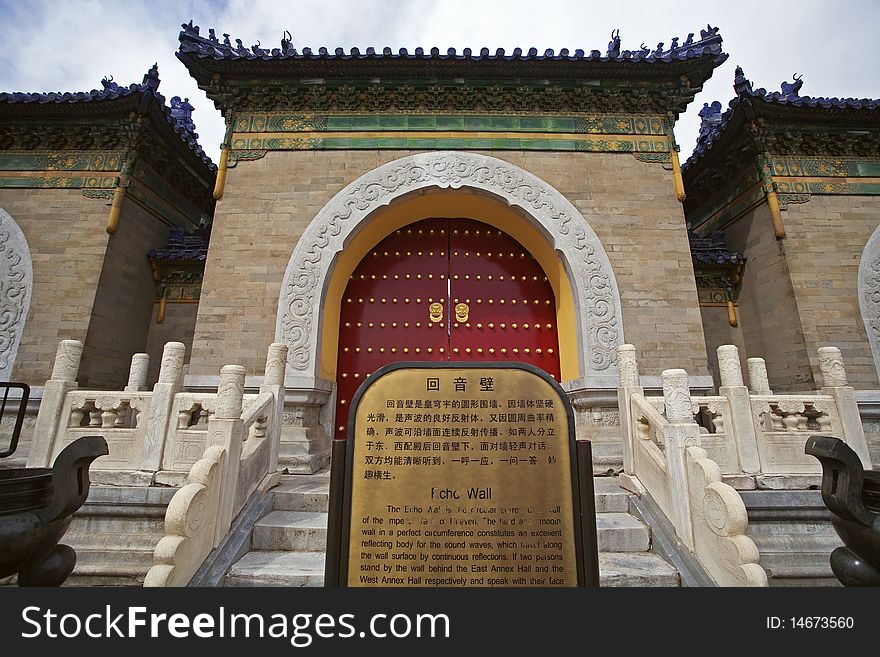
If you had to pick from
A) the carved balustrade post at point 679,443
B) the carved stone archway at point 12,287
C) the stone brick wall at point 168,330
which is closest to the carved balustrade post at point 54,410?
the carved stone archway at point 12,287

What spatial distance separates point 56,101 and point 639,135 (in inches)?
359

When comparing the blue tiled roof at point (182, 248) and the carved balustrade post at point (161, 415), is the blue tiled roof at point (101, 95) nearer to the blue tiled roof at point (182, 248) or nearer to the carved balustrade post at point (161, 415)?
the blue tiled roof at point (182, 248)

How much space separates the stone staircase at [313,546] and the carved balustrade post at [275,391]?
14.7 inches

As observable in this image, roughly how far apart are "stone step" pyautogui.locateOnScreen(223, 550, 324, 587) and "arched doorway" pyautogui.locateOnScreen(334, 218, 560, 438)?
2853mm

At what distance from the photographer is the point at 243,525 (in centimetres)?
349

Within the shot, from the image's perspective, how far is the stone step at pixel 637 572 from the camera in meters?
2.94

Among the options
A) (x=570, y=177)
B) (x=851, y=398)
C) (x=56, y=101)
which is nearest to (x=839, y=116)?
(x=570, y=177)

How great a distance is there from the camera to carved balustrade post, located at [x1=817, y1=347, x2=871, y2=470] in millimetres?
4152

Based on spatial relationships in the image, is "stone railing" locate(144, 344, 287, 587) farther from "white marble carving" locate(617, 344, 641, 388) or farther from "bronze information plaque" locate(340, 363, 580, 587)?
"white marble carving" locate(617, 344, 641, 388)

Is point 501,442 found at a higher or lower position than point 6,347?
lower

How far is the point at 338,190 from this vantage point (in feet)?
21.1

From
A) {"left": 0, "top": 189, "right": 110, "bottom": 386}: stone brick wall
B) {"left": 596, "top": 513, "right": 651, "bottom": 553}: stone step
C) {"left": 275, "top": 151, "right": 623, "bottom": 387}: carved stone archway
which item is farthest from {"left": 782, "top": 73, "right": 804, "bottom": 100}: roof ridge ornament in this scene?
{"left": 0, "top": 189, "right": 110, "bottom": 386}: stone brick wall
